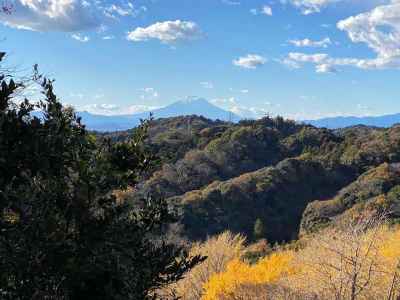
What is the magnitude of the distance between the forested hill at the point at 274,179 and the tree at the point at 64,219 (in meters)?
40.0

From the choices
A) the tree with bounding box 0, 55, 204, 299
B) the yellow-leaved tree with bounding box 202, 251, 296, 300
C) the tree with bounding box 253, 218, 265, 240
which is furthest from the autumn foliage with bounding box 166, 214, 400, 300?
the tree with bounding box 253, 218, 265, 240

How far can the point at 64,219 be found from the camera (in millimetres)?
5277

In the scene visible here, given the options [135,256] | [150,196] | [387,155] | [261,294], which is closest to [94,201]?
[135,256]

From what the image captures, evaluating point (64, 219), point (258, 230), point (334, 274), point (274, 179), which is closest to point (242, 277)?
point (334, 274)

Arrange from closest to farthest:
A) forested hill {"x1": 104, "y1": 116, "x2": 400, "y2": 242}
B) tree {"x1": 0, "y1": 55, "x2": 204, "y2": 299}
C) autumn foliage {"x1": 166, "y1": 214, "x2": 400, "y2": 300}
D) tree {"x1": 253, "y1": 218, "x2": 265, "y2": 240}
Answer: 1. tree {"x1": 0, "y1": 55, "x2": 204, "y2": 299}
2. autumn foliage {"x1": 166, "y1": 214, "x2": 400, "y2": 300}
3. tree {"x1": 253, "y1": 218, "x2": 265, "y2": 240}
4. forested hill {"x1": 104, "y1": 116, "x2": 400, "y2": 242}

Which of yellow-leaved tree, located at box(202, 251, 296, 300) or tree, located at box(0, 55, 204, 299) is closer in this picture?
tree, located at box(0, 55, 204, 299)

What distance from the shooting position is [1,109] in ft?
17.8

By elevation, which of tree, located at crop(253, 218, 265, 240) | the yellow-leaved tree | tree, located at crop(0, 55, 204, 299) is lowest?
tree, located at crop(253, 218, 265, 240)

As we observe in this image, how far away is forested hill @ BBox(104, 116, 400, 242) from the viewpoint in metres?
60.5

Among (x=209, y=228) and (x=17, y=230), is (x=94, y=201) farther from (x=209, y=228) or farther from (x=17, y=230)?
(x=209, y=228)

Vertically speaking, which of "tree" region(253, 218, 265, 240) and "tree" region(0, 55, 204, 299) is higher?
"tree" region(0, 55, 204, 299)

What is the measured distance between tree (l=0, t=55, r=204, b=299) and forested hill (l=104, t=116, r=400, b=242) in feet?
131

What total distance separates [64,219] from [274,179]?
67829 millimetres

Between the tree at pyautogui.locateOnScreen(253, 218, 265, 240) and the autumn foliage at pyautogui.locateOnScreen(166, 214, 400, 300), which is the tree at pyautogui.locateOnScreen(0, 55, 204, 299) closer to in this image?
the autumn foliage at pyautogui.locateOnScreen(166, 214, 400, 300)
